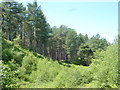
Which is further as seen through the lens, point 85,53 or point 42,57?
point 85,53

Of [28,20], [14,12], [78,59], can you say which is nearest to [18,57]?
[14,12]

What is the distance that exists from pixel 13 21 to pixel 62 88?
19.2 meters

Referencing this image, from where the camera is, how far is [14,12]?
69.5ft

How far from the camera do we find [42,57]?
53.8 ft

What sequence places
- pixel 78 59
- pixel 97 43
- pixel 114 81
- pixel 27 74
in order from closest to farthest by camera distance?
pixel 114 81
pixel 27 74
pixel 78 59
pixel 97 43

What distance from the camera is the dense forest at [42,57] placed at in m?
6.88

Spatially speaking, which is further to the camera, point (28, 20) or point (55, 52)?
point (55, 52)

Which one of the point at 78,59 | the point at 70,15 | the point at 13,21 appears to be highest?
the point at 13,21

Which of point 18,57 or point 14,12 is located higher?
point 14,12

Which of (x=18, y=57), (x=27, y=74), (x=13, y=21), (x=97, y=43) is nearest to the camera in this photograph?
(x=27, y=74)

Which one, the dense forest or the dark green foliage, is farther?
the dark green foliage

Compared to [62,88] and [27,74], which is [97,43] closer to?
[27,74]

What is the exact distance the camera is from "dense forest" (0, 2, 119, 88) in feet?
22.6

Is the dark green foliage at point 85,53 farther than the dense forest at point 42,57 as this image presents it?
Yes
